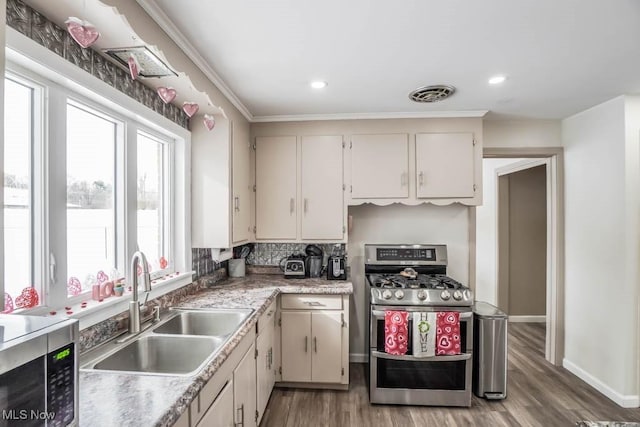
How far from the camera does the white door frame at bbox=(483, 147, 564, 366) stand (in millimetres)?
3115

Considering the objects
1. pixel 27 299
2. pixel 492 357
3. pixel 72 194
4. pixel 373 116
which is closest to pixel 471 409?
pixel 492 357

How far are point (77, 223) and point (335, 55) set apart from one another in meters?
1.61

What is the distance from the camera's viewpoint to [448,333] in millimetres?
2414

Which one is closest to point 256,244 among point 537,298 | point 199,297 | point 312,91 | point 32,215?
point 199,297

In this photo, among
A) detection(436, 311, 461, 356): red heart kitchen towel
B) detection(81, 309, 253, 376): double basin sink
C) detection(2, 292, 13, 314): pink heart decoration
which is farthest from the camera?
detection(436, 311, 461, 356): red heart kitchen towel

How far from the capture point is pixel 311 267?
3.04m

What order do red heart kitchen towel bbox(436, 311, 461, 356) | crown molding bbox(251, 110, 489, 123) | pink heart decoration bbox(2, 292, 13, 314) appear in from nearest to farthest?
pink heart decoration bbox(2, 292, 13, 314)
red heart kitchen towel bbox(436, 311, 461, 356)
crown molding bbox(251, 110, 489, 123)

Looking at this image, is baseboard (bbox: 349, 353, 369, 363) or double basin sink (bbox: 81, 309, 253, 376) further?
baseboard (bbox: 349, 353, 369, 363)

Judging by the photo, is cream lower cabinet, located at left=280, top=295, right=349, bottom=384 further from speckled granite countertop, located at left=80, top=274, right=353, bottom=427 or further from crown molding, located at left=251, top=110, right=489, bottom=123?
crown molding, located at left=251, top=110, right=489, bottom=123

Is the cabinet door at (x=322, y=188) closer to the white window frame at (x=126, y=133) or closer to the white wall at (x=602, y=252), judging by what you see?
the white window frame at (x=126, y=133)

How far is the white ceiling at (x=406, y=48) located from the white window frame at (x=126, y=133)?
0.21m

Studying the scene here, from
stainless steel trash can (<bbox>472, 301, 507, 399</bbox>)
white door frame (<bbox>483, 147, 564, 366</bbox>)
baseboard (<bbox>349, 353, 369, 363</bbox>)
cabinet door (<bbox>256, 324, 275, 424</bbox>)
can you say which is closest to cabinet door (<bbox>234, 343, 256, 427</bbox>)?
cabinet door (<bbox>256, 324, 275, 424</bbox>)

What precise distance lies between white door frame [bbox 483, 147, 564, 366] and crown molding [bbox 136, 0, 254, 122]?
2.50 m
